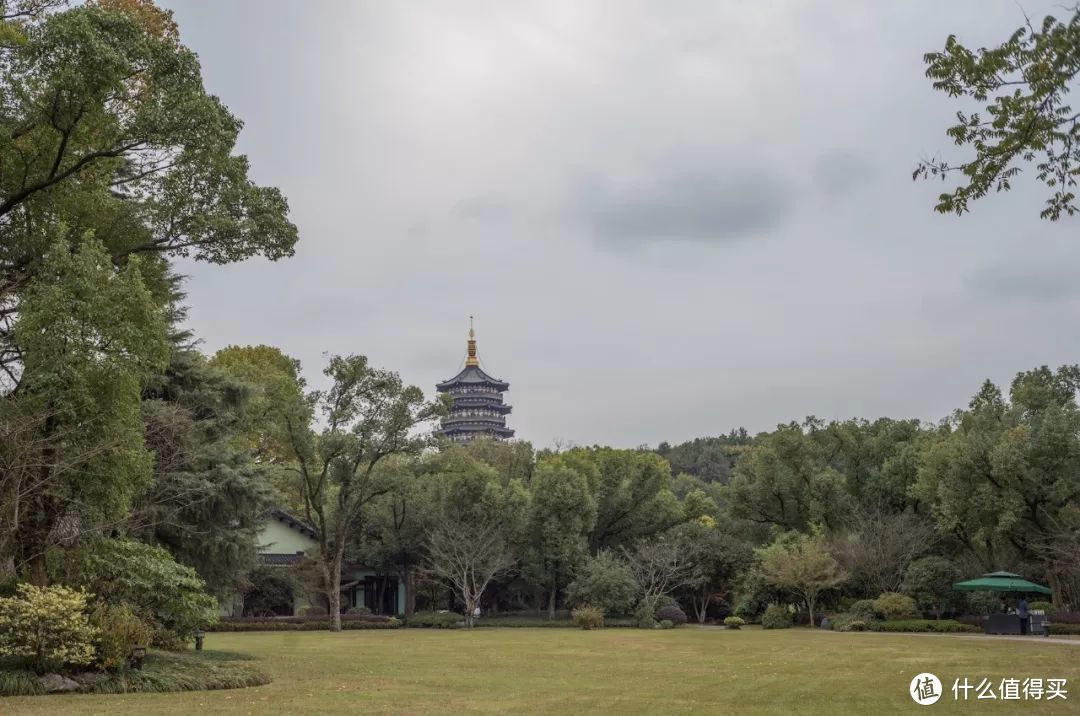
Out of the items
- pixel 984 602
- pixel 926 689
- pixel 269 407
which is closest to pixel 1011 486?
pixel 984 602

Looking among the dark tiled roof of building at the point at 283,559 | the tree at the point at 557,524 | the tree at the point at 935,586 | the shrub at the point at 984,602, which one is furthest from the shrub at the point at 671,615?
the dark tiled roof of building at the point at 283,559

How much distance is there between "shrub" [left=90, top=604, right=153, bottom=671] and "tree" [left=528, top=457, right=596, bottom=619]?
2855cm

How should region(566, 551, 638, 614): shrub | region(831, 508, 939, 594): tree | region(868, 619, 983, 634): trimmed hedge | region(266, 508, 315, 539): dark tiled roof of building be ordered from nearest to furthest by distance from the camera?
1. region(868, 619, 983, 634): trimmed hedge
2. region(831, 508, 939, 594): tree
3. region(566, 551, 638, 614): shrub
4. region(266, 508, 315, 539): dark tiled roof of building

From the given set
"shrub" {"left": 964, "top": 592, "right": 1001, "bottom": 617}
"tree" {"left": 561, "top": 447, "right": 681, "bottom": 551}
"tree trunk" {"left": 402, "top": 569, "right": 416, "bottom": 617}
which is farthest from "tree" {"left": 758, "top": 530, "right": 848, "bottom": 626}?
"tree trunk" {"left": 402, "top": 569, "right": 416, "bottom": 617}

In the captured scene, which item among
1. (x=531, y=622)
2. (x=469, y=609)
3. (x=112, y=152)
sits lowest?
(x=531, y=622)

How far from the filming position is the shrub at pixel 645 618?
124ft

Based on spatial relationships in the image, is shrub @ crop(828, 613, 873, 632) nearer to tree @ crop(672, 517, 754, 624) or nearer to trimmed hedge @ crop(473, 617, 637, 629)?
tree @ crop(672, 517, 754, 624)

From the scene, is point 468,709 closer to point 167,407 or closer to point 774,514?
point 167,407

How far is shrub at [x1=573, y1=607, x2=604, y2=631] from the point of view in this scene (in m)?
36.3

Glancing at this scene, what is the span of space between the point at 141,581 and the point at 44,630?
2479 millimetres

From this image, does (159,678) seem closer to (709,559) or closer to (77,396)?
(77,396)

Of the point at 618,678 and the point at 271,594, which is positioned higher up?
the point at 618,678

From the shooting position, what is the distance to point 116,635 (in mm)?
14047

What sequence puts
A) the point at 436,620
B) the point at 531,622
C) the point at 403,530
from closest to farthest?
the point at 436,620 < the point at 531,622 < the point at 403,530
